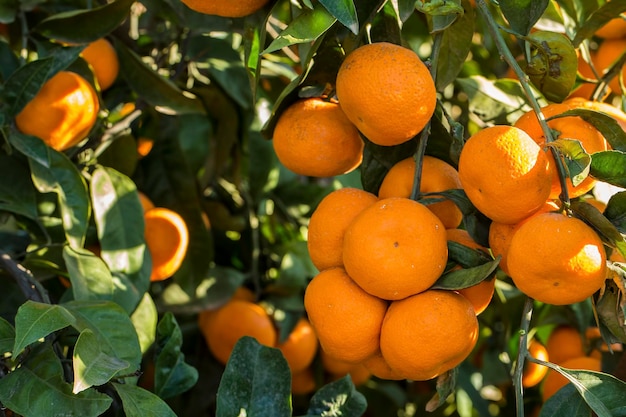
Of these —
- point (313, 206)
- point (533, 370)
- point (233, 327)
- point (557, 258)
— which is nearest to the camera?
point (557, 258)

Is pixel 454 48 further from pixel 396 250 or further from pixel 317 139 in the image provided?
pixel 396 250

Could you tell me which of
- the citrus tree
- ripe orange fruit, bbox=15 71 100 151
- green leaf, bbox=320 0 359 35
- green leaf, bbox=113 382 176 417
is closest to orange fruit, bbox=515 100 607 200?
the citrus tree

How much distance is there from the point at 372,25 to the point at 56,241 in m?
0.54

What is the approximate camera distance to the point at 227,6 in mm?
892

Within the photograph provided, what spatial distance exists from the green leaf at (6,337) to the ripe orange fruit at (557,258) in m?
0.52

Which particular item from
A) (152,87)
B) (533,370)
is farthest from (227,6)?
(533,370)

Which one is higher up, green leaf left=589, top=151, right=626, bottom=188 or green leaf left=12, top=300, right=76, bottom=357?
green leaf left=589, top=151, right=626, bottom=188

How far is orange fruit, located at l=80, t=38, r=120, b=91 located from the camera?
1.23 meters

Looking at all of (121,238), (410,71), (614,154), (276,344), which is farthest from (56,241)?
(614,154)

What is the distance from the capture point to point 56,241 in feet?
3.81

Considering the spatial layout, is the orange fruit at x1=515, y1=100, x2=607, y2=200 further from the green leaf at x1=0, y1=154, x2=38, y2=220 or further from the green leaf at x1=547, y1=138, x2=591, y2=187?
the green leaf at x1=0, y1=154, x2=38, y2=220

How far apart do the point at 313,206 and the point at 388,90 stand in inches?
34.5

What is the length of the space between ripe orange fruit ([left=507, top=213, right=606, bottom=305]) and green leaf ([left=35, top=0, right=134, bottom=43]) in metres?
0.64

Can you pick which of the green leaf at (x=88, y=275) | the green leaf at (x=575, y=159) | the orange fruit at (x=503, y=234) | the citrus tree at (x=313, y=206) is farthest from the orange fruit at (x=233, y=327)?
the green leaf at (x=575, y=159)
